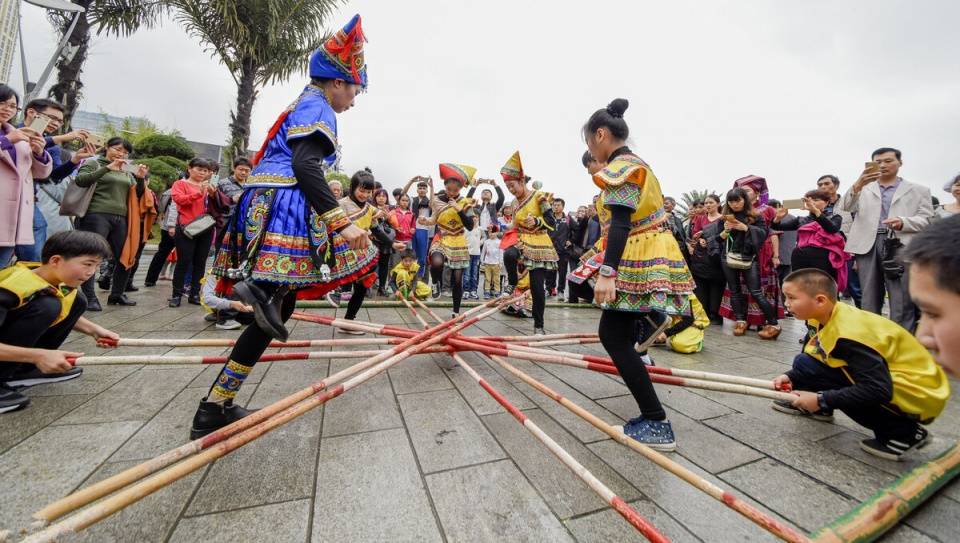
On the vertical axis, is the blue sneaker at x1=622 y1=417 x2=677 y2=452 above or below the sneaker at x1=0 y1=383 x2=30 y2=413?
above

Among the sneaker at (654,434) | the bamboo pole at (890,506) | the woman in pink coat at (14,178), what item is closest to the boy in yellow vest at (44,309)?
the woman in pink coat at (14,178)

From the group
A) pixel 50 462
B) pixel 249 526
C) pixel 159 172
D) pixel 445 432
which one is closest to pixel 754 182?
pixel 445 432

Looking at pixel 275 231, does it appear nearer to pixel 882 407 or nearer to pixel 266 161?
pixel 266 161

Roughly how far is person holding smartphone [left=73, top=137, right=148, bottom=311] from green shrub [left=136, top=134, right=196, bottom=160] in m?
16.1

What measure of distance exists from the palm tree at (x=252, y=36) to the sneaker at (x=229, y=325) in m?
11.4

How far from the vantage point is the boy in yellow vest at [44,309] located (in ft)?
6.50

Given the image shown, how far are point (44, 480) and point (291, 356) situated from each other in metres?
1.12

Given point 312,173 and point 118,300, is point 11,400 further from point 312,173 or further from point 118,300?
point 118,300

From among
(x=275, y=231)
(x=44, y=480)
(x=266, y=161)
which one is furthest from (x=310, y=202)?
(x=44, y=480)

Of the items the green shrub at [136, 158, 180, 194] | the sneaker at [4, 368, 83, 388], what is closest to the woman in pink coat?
the sneaker at [4, 368, 83, 388]

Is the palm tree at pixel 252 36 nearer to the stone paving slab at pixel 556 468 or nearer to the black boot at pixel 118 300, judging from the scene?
the black boot at pixel 118 300

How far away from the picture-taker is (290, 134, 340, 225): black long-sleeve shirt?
5.70ft

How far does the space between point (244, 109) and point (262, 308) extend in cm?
1436

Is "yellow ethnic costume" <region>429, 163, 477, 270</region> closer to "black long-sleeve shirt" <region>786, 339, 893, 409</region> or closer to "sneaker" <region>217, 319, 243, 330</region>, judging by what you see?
"sneaker" <region>217, 319, 243, 330</region>
